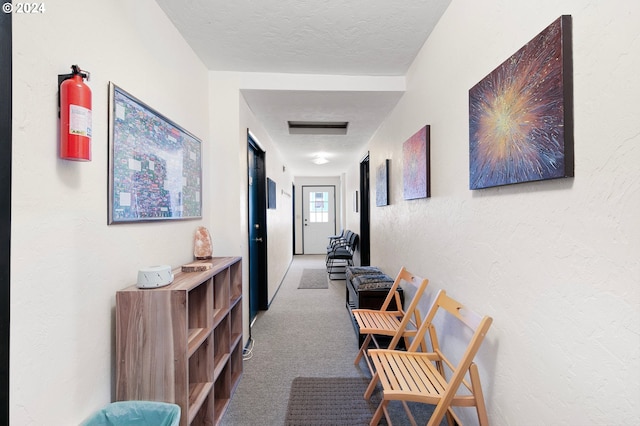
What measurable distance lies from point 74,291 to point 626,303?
1.74 meters

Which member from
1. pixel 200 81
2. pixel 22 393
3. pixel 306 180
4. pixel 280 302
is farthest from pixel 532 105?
pixel 306 180

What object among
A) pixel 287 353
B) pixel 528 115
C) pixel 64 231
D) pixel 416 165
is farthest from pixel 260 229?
pixel 528 115

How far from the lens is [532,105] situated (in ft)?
3.26

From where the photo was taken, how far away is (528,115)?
3.32ft

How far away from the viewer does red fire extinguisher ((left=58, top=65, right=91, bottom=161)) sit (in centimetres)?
93

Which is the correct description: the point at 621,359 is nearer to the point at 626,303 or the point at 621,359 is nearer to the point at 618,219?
the point at 626,303

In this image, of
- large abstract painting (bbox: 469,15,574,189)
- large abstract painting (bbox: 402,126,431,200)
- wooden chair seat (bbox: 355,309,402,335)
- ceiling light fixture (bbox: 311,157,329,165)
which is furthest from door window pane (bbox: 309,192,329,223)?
large abstract painting (bbox: 469,15,574,189)

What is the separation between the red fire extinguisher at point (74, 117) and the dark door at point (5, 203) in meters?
0.13

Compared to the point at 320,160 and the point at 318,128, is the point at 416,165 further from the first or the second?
the point at 320,160

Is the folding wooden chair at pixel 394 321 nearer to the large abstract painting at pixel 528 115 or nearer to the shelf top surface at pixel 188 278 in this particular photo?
the large abstract painting at pixel 528 115

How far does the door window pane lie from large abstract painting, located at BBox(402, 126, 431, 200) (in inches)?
235

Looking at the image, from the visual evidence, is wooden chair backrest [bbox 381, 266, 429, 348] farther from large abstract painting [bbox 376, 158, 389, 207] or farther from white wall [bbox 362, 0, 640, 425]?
large abstract painting [bbox 376, 158, 389, 207]

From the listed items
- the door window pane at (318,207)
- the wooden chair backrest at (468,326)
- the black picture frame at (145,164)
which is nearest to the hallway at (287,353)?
the wooden chair backrest at (468,326)

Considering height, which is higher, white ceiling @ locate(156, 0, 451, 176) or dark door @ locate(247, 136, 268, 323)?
white ceiling @ locate(156, 0, 451, 176)
